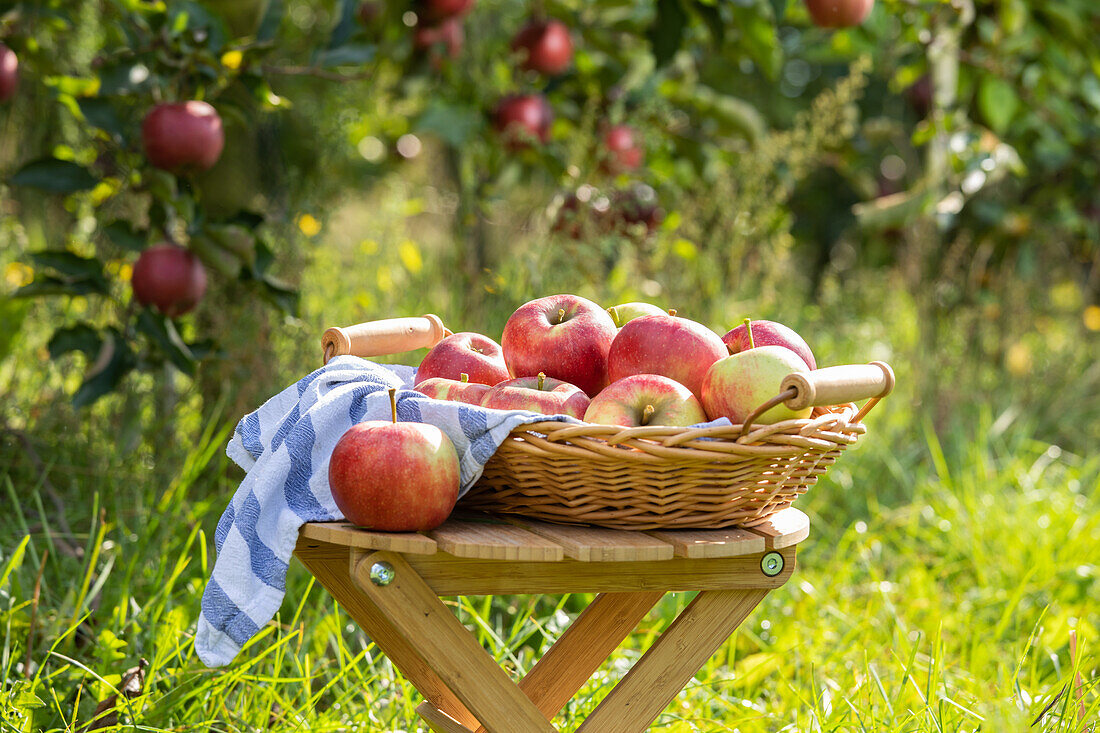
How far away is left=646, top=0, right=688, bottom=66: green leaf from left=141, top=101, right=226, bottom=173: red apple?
45.3 inches

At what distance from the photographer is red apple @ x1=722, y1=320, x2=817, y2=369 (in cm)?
151

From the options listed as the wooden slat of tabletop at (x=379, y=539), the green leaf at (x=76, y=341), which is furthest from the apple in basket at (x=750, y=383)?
the green leaf at (x=76, y=341)

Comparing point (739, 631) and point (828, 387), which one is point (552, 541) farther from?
point (739, 631)

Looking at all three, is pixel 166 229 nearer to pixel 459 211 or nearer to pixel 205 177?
pixel 205 177

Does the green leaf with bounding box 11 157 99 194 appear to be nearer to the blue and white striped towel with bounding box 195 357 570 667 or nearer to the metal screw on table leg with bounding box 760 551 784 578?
the blue and white striped towel with bounding box 195 357 570 667

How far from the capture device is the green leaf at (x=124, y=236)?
7.54 ft

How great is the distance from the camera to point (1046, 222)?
486 cm

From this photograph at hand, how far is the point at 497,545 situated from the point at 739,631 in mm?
1360

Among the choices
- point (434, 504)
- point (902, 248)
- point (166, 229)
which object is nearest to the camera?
point (434, 504)

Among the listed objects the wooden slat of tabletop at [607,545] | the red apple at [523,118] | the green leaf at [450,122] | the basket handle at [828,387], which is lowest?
the green leaf at [450,122]

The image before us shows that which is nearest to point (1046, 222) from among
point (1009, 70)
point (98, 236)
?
point (1009, 70)

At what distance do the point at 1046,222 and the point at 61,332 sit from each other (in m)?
4.33

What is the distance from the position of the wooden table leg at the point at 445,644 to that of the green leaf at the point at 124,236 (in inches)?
53.7

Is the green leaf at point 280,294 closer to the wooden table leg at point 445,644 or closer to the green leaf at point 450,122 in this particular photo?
the green leaf at point 450,122
